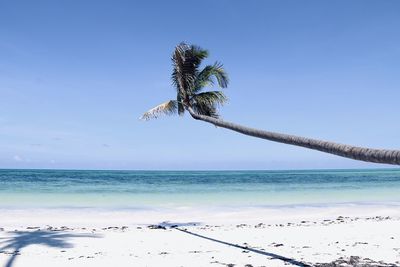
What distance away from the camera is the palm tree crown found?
1398 centimetres

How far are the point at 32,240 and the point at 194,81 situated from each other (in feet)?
24.5

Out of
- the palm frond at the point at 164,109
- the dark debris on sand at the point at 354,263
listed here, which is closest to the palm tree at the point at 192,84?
the palm frond at the point at 164,109

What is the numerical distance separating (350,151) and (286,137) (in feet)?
6.48

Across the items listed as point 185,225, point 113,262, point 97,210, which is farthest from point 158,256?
point 97,210

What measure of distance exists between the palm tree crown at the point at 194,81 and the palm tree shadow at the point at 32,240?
5.12 metres

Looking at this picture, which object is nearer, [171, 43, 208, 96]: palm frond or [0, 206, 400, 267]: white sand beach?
[0, 206, 400, 267]: white sand beach

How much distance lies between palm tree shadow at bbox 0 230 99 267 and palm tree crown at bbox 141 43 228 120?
5.12m

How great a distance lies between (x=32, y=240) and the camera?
9.96m

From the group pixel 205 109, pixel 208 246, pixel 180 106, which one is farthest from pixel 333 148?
A: pixel 180 106

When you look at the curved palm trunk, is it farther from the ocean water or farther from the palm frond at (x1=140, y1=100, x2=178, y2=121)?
the ocean water

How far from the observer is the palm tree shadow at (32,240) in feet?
28.9

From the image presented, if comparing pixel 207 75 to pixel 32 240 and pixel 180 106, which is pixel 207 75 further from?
pixel 32 240

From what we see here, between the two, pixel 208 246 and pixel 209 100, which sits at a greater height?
pixel 209 100

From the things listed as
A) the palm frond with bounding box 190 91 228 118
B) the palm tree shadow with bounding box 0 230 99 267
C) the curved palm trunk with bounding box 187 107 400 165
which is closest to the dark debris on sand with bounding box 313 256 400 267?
the curved palm trunk with bounding box 187 107 400 165
